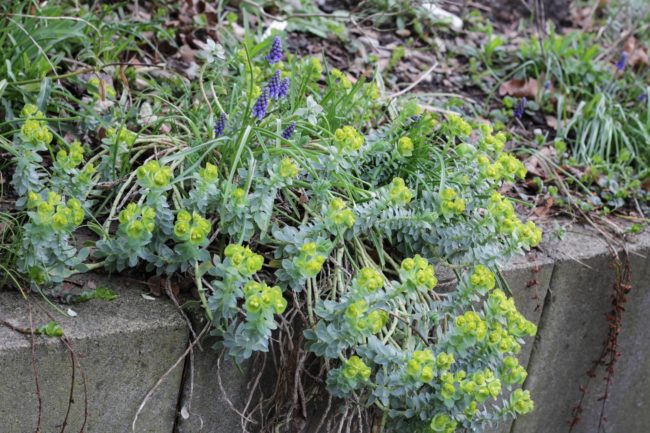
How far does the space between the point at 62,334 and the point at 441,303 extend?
0.90 meters

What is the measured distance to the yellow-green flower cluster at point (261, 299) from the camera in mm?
1827

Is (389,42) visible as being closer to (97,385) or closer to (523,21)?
(523,21)

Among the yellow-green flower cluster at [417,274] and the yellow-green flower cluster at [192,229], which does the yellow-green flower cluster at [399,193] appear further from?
the yellow-green flower cluster at [192,229]

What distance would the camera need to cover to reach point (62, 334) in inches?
72.6

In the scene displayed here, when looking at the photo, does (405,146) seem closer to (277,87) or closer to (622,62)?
(277,87)

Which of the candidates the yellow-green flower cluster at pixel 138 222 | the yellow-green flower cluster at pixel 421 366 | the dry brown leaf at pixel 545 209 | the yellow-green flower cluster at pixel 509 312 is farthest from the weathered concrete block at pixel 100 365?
the dry brown leaf at pixel 545 209

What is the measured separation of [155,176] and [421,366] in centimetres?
72

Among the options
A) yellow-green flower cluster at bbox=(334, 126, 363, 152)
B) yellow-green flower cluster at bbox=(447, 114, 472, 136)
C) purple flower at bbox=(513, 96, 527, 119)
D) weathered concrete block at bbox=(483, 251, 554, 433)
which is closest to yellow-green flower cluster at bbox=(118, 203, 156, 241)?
yellow-green flower cluster at bbox=(334, 126, 363, 152)

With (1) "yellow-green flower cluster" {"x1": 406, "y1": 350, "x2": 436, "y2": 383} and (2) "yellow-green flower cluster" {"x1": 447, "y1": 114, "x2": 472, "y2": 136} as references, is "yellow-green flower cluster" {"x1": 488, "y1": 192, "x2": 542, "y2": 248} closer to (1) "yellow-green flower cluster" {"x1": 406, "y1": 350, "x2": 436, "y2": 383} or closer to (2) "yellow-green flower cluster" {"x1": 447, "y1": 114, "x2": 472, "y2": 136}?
(2) "yellow-green flower cluster" {"x1": 447, "y1": 114, "x2": 472, "y2": 136}

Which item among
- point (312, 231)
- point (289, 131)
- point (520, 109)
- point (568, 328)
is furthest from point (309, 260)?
point (520, 109)

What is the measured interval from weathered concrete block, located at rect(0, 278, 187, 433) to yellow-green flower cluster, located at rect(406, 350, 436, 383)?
51 cm

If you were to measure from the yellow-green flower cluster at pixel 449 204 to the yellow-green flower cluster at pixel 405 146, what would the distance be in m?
0.17

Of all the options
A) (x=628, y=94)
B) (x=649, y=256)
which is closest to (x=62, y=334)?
(x=649, y=256)

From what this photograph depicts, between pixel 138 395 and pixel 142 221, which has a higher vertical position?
pixel 142 221
